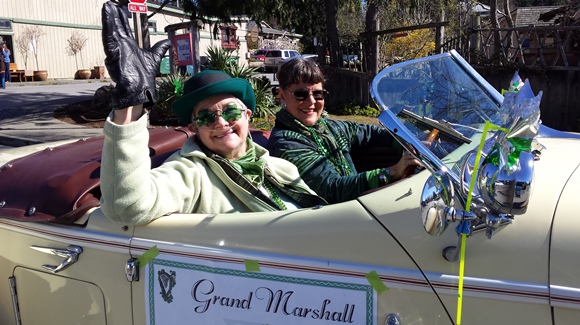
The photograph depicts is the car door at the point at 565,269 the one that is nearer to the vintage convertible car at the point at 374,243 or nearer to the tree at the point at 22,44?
the vintage convertible car at the point at 374,243

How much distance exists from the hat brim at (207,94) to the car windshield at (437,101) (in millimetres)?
614

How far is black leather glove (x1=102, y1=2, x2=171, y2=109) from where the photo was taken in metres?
1.67

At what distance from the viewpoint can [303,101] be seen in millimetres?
2654

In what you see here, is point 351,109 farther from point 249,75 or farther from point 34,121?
point 34,121

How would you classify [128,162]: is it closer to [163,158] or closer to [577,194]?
[163,158]

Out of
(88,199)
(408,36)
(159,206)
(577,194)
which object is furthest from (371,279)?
(408,36)

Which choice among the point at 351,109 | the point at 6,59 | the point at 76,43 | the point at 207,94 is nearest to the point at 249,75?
the point at 351,109

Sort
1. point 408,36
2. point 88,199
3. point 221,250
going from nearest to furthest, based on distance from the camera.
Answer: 1. point 221,250
2. point 88,199
3. point 408,36

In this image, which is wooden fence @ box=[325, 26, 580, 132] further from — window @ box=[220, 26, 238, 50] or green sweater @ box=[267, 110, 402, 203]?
window @ box=[220, 26, 238, 50]

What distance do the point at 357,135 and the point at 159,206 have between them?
1441 mm

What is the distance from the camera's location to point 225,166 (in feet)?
6.94

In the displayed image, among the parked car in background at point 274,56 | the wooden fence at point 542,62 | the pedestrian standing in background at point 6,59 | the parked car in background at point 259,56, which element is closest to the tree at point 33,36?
the pedestrian standing in background at point 6,59

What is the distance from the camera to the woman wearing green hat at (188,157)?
67.5 inches

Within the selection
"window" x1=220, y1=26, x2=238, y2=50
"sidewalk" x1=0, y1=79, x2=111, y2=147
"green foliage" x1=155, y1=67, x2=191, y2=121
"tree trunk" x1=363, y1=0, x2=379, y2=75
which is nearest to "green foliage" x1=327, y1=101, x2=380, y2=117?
"tree trunk" x1=363, y1=0, x2=379, y2=75
